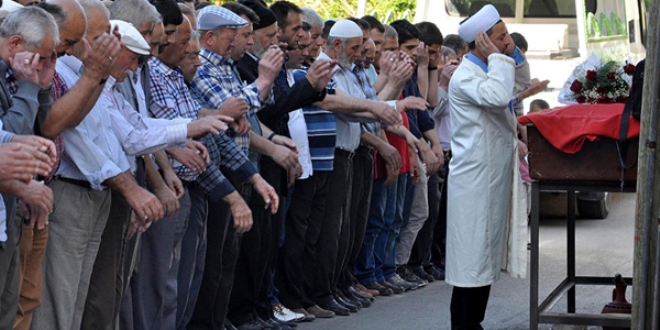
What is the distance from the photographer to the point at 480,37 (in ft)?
25.7

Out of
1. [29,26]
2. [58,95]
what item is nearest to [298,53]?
[58,95]

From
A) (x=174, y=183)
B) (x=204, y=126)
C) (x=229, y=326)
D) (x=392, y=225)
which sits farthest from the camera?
(x=392, y=225)

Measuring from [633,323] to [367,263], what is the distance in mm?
4365

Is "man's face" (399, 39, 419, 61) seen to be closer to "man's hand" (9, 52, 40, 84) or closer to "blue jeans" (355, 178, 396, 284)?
"blue jeans" (355, 178, 396, 284)

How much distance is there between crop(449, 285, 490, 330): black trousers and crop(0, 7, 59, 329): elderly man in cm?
352

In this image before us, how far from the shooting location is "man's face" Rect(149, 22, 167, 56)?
6.41m

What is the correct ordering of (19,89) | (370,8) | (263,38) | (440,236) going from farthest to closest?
(370,8) < (440,236) < (263,38) < (19,89)

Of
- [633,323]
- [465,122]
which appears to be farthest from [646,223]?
[465,122]

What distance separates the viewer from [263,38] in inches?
329

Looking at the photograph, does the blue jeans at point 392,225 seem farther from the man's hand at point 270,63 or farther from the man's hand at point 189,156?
the man's hand at point 189,156

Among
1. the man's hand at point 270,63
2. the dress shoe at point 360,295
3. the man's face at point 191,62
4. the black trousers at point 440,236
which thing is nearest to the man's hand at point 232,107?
the man's face at point 191,62

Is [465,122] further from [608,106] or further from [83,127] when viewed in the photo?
[83,127]

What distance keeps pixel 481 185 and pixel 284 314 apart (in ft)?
5.86

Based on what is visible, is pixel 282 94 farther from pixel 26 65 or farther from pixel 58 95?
pixel 26 65
